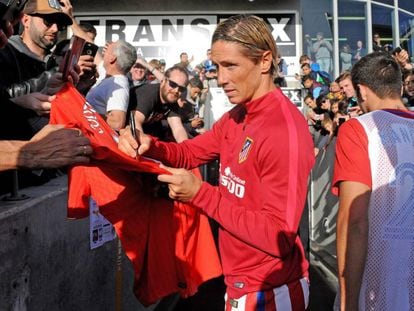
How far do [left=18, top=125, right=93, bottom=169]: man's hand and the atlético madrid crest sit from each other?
0.67m

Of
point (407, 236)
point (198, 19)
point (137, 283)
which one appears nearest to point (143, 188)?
point (137, 283)

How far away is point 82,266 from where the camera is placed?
3.27m

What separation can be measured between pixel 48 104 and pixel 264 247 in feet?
4.81

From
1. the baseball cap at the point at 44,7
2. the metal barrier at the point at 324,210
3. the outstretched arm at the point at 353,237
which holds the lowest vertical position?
the metal barrier at the point at 324,210

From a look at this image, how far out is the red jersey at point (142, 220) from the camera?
254 centimetres

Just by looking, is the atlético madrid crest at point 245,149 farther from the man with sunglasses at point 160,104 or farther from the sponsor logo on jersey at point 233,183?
the man with sunglasses at point 160,104

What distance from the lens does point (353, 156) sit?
97.0 inches

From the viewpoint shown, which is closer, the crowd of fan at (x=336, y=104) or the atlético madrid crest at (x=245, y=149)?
the atlético madrid crest at (x=245, y=149)

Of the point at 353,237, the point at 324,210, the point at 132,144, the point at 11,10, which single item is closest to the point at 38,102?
the point at 11,10

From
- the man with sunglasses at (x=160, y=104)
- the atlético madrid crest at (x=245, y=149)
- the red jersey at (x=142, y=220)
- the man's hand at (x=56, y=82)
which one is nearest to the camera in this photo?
the atlético madrid crest at (x=245, y=149)

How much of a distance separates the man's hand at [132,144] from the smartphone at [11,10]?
785mm

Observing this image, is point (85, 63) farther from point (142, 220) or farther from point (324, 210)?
point (324, 210)

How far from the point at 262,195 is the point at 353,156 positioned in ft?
2.24

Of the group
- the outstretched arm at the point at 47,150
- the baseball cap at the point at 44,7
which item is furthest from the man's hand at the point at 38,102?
the baseball cap at the point at 44,7
